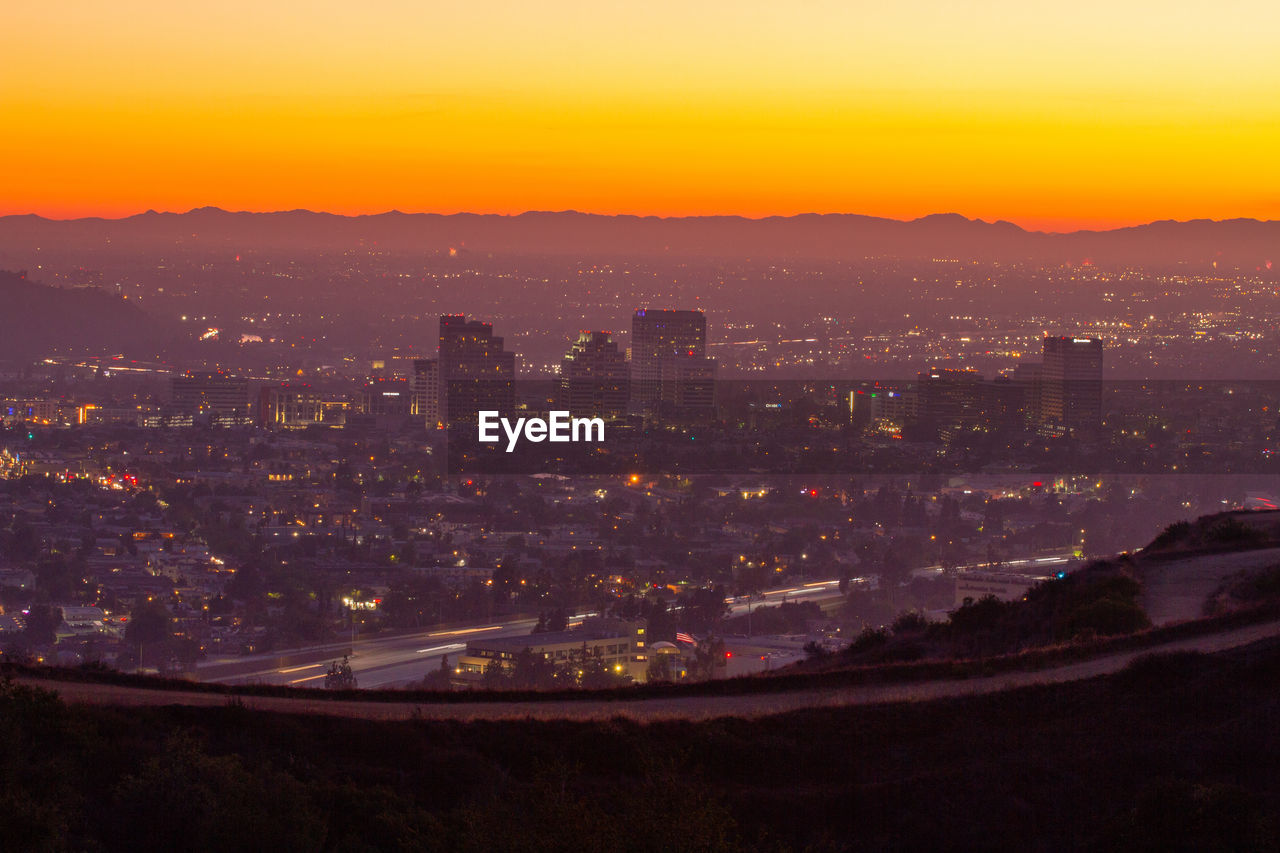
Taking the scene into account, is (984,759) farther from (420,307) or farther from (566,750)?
(420,307)

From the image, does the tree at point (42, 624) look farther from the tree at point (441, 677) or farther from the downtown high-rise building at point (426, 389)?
the downtown high-rise building at point (426, 389)

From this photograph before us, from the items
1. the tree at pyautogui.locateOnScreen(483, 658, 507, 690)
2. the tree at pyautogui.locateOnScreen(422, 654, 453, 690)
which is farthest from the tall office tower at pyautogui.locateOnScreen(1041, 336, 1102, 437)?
the tree at pyautogui.locateOnScreen(422, 654, 453, 690)

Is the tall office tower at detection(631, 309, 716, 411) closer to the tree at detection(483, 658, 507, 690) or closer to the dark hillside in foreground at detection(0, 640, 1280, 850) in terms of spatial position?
the tree at detection(483, 658, 507, 690)

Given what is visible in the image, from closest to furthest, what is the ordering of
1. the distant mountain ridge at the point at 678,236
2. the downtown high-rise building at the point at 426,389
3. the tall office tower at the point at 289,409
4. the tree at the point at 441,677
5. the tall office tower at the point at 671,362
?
the tree at the point at 441,677
the tall office tower at the point at 289,409
the downtown high-rise building at the point at 426,389
the tall office tower at the point at 671,362
the distant mountain ridge at the point at 678,236

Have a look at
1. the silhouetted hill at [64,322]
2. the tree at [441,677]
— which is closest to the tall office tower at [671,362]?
the silhouetted hill at [64,322]

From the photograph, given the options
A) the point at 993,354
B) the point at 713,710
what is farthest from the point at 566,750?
the point at 993,354

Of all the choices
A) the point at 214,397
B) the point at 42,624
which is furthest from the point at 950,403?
the point at 42,624

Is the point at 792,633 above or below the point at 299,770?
below
